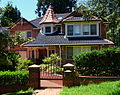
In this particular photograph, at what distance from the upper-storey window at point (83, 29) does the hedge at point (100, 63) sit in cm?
1484

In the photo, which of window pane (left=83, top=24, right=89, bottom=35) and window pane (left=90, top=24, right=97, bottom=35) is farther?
window pane (left=83, top=24, right=89, bottom=35)

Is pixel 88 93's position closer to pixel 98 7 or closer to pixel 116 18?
pixel 98 7

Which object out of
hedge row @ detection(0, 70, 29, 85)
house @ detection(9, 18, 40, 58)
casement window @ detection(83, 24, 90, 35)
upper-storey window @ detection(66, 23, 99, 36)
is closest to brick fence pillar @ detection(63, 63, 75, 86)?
hedge row @ detection(0, 70, 29, 85)

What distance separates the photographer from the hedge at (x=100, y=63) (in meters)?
16.5

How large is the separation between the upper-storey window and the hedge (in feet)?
48.7

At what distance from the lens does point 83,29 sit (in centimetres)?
3170

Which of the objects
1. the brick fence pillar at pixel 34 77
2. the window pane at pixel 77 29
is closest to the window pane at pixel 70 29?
the window pane at pixel 77 29

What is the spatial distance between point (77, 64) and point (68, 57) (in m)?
13.7

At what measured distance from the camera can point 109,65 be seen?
54.5ft

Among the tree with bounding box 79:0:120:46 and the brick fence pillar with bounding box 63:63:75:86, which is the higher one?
the tree with bounding box 79:0:120:46

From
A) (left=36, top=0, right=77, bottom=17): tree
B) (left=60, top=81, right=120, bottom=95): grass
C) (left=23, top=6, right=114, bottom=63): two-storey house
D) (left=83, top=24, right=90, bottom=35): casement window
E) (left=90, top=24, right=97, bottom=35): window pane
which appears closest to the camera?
(left=60, top=81, right=120, bottom=95): grass

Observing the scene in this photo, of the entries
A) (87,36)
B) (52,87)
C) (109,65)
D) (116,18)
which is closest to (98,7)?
(116,18)

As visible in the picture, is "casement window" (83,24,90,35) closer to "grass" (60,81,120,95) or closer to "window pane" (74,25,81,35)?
"window pane" (74,25,81,35)

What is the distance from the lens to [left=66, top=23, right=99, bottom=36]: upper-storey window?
31.5 metres
